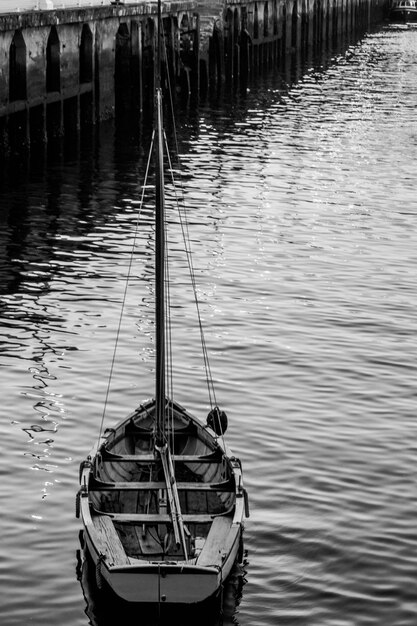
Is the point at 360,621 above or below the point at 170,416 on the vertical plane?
below

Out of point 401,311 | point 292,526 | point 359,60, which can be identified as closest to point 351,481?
point 292,526

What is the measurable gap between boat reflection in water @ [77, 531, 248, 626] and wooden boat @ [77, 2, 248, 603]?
7.6 inches

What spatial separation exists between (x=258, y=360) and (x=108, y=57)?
99.7 feet

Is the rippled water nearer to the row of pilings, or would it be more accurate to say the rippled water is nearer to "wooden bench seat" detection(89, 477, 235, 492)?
"wooden bench seat" detection(89, 477, 235, 492)

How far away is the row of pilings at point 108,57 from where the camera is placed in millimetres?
43219

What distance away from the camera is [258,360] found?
24297 mm

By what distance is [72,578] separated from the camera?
15.6m

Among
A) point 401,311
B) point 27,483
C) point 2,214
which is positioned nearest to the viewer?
point 27,483

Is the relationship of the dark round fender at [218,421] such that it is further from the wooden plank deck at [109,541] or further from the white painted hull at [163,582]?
the white painted hull at [163,582]

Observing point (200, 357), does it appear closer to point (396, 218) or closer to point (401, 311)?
point (401, 311)

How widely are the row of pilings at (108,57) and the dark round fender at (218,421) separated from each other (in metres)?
20.2

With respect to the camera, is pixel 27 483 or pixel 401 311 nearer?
pixel 27 483

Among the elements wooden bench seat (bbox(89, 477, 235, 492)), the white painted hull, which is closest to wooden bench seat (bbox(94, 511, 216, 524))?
wooden bench seat (bbox(89, 477, 235, 492))

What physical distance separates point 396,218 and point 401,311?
1048cm
